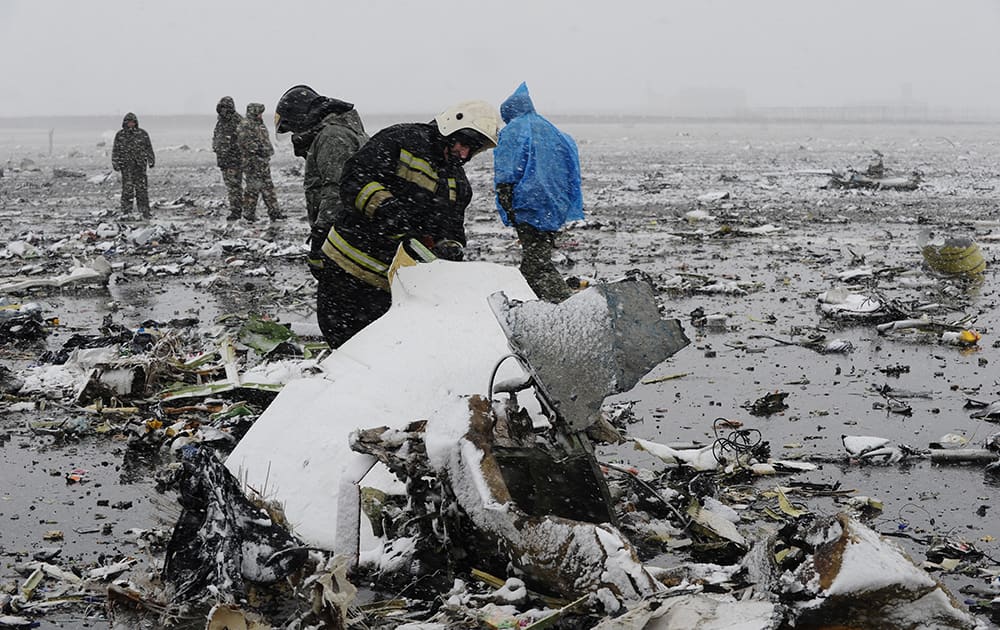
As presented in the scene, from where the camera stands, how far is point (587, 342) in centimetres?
323

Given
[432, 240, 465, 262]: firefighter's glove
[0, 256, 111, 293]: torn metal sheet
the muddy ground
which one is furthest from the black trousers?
[432, 240, 465, 262]: firefighter's glove

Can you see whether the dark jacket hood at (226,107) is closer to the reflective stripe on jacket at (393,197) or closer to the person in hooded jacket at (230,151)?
the person in hooded jacket at (230,151)

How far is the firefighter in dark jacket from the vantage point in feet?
16.1

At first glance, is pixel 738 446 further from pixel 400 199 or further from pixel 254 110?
pixel 254 110

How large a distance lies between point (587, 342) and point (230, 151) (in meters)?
12.6

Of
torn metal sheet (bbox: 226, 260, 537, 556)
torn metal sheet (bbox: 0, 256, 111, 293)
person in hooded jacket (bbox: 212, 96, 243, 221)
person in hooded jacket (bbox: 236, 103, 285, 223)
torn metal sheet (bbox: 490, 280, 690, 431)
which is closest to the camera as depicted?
torn metal sheet (bbox: 490, 280, 690, 431)

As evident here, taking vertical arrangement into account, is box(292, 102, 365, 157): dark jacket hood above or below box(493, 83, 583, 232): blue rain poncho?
A: above

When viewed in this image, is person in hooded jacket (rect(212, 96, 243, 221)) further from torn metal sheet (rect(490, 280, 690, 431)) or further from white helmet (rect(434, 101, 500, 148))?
torn metal sheet (rect(490, 280, 690, 431))

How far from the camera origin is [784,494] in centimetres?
426

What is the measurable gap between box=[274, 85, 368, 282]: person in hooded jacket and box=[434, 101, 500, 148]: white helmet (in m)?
1.35

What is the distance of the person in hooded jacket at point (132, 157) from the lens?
15.4 metres

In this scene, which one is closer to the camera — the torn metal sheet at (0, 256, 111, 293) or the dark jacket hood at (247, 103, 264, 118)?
the torn metal sheet at (0, 256, 111, 293)

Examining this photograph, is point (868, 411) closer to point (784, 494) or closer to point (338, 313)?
point (784, 494)

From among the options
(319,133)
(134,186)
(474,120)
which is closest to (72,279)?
(319,133)
